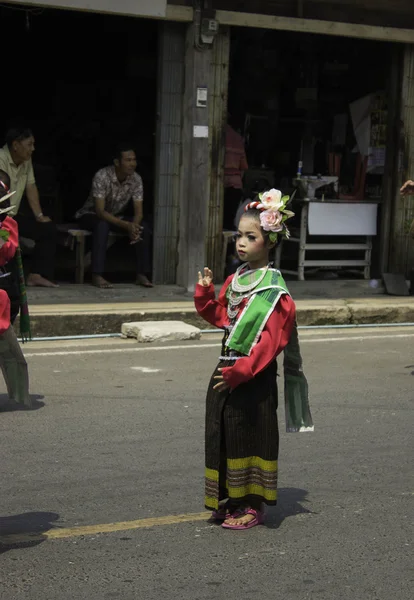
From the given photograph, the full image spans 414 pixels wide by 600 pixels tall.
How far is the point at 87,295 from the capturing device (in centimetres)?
1213

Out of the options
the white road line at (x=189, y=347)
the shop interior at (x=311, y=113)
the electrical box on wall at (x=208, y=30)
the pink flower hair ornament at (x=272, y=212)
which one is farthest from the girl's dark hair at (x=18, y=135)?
the pink flower hair ornament at (x=272, y=212)

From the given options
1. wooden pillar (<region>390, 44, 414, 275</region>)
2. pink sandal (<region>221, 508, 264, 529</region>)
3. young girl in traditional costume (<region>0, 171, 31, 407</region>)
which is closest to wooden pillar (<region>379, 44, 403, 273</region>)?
wooden pillar (<region>390, 44, 414, 275</region>)

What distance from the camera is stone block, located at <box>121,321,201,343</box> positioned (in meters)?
10.5

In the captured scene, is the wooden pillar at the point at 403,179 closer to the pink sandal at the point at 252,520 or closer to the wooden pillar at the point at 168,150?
the wooden pillar at the point at 168,150

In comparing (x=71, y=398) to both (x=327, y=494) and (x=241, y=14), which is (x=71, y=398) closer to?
(x=327, y=494)

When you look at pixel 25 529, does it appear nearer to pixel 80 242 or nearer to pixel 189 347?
pixel 189 347

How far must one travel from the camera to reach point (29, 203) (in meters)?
12.1

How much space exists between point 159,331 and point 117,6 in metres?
3.35

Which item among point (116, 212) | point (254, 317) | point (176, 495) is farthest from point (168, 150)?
point (254, 317)

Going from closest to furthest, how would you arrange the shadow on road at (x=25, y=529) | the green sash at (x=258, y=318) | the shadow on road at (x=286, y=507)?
the shadow on road at (x=25, y=529), the green sash at (x=258, y=318), the shadow on road at (x=286, y=507)

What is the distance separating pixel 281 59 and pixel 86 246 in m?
3.66

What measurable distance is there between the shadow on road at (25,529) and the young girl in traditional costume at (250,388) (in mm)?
755

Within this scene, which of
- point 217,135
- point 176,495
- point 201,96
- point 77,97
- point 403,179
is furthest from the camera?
point 77,97

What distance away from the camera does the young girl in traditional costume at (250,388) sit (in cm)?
545
